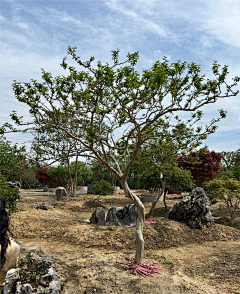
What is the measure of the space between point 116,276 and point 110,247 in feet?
8.68

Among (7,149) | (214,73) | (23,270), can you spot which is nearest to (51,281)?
(23,270)

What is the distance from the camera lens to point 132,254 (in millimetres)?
7207

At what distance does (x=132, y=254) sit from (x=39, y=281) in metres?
3.63

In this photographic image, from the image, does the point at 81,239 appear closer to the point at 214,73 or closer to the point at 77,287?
the point at 77,287

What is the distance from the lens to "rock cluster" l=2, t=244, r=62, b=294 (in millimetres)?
3916

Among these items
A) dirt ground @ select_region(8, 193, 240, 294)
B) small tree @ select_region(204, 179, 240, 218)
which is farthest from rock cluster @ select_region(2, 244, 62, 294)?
small tree @ select_region(204, 179, 240, 218)

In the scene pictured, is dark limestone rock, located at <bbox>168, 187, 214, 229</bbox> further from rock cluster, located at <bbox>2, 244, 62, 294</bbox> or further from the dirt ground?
rock cluster, located at <bbox>2, 244, 62, 294</bbox>

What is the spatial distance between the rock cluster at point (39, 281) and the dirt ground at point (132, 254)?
58cm

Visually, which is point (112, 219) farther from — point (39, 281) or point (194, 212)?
point (39, 281)

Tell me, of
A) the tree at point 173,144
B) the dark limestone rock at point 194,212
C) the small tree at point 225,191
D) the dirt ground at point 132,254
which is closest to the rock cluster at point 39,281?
the dirt ground at point 132,254

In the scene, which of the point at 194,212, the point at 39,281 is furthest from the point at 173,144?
the point at 39,281

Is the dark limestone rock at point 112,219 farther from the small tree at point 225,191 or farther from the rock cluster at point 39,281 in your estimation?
the rock cluster at point 39,281

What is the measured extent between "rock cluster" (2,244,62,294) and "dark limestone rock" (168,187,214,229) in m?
7.58

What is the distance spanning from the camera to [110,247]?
806 centimetres
